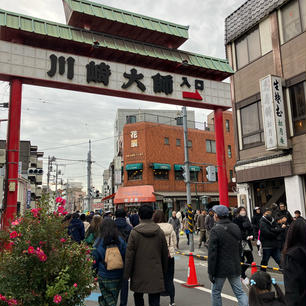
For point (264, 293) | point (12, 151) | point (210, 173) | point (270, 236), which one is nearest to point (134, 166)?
point (210, 173)

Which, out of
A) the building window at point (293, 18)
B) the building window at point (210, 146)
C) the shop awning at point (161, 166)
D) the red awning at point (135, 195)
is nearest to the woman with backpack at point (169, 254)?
the building window at point (293, 18)

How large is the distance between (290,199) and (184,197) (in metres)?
23.0

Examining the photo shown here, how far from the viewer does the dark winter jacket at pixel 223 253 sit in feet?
17.8

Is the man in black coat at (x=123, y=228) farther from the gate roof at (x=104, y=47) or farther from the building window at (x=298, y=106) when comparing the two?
the building window at (x=298, y=106)

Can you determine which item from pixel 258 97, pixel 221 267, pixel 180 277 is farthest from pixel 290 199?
pixel 221 267

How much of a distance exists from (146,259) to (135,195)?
30.8m

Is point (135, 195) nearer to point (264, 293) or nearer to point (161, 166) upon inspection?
point (161, 166)

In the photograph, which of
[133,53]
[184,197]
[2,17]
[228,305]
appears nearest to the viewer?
[228,305]

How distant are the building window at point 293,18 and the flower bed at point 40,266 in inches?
583

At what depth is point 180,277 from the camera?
1001 cm

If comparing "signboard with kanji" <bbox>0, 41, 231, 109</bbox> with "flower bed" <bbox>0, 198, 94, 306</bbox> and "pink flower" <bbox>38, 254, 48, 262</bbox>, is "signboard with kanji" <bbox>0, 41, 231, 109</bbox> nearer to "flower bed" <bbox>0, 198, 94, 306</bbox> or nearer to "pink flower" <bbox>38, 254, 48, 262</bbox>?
"flower bed" <bbox>0, 198, 94, 306</bbox>

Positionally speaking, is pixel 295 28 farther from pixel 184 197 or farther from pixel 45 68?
pixel 184 197

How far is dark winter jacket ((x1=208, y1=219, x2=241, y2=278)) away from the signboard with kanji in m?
9.98

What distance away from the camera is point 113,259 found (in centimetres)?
543
